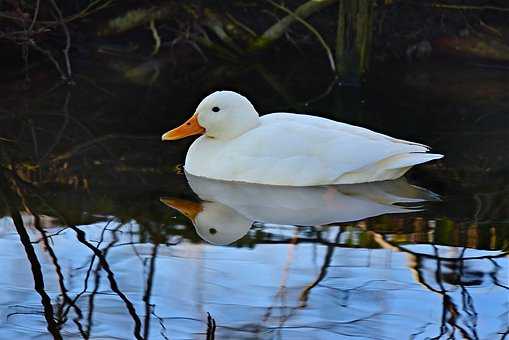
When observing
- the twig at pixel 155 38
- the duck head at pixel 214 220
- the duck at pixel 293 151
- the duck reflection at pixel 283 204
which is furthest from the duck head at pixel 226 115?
the twig at pixel 155 38

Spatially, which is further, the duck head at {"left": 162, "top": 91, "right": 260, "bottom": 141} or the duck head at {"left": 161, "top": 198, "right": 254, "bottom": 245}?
the duck head at {"left": 162, "top": 91, "right": 260, "bottom": 141}

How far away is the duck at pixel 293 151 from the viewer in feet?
20.1

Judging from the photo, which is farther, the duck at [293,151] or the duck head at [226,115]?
the duck head at [226,115]

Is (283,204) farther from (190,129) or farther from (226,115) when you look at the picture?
(190,129)

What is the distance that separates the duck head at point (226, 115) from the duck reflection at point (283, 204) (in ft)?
1.11

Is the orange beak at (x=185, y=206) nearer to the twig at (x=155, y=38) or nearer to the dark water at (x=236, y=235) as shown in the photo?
the dark water at (x=236, y=235)

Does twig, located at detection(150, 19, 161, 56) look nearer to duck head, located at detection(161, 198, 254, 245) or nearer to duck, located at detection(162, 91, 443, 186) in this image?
duck, located at detection(162, 91, 443, 186)

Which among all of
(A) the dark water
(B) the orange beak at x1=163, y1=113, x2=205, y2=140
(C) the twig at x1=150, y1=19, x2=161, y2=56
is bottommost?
(A) the dark water

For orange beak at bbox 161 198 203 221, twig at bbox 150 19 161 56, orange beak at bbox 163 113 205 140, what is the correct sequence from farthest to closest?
twig at bbox 150 19 161 56
orange beak at bbox 163 113 205 140
orange beak at bbox 161 198 203 221

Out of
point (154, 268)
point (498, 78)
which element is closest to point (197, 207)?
point (154, 268)

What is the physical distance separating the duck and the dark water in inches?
3.7

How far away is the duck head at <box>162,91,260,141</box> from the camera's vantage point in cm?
639

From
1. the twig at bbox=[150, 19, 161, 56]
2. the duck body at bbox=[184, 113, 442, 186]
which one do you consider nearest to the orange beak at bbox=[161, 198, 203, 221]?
the duck body at bbox=[184, 113, 442, 186]

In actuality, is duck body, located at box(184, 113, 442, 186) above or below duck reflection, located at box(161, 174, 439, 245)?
above
